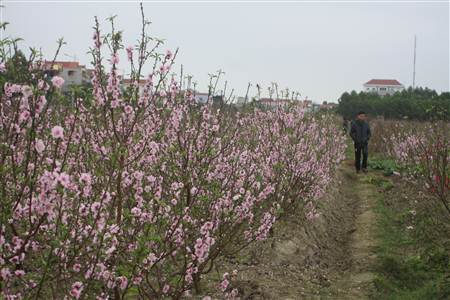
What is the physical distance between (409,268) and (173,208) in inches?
150

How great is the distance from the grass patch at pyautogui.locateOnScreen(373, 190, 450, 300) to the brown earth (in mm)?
163

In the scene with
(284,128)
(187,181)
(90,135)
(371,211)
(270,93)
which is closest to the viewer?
(90,135)

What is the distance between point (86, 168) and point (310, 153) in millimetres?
4795

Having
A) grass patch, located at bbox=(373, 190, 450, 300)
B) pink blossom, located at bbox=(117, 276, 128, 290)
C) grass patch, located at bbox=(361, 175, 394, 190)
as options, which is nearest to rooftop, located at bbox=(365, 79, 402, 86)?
grass patch, located at bbox=(361, 175, 394, 190)

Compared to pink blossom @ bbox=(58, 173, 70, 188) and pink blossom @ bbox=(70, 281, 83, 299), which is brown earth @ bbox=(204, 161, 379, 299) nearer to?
pink blossom @ bbox=(70, 281, 83, 299)

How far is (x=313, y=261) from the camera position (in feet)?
21.5

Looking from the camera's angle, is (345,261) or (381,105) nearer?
(345,261)

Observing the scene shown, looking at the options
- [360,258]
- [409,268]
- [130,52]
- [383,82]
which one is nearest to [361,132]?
[360,258]

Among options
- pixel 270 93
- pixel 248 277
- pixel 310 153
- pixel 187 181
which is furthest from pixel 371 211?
pixel 187 181

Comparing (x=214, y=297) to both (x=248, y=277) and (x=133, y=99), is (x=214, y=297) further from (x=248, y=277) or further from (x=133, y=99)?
(x=133, y=99)

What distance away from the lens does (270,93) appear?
8617mm

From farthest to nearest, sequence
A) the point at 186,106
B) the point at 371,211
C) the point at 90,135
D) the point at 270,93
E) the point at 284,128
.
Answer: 1. the point at 371,211
2. the point at 270,93
3. the point at 284,128
4. the point at 186,106
5. the point at 90,135

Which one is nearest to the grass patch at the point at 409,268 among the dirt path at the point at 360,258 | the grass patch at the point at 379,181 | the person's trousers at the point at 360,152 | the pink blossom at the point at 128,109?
the dirt path at the point at 360,258

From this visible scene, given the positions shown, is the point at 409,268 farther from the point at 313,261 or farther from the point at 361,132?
the point at 361,132
